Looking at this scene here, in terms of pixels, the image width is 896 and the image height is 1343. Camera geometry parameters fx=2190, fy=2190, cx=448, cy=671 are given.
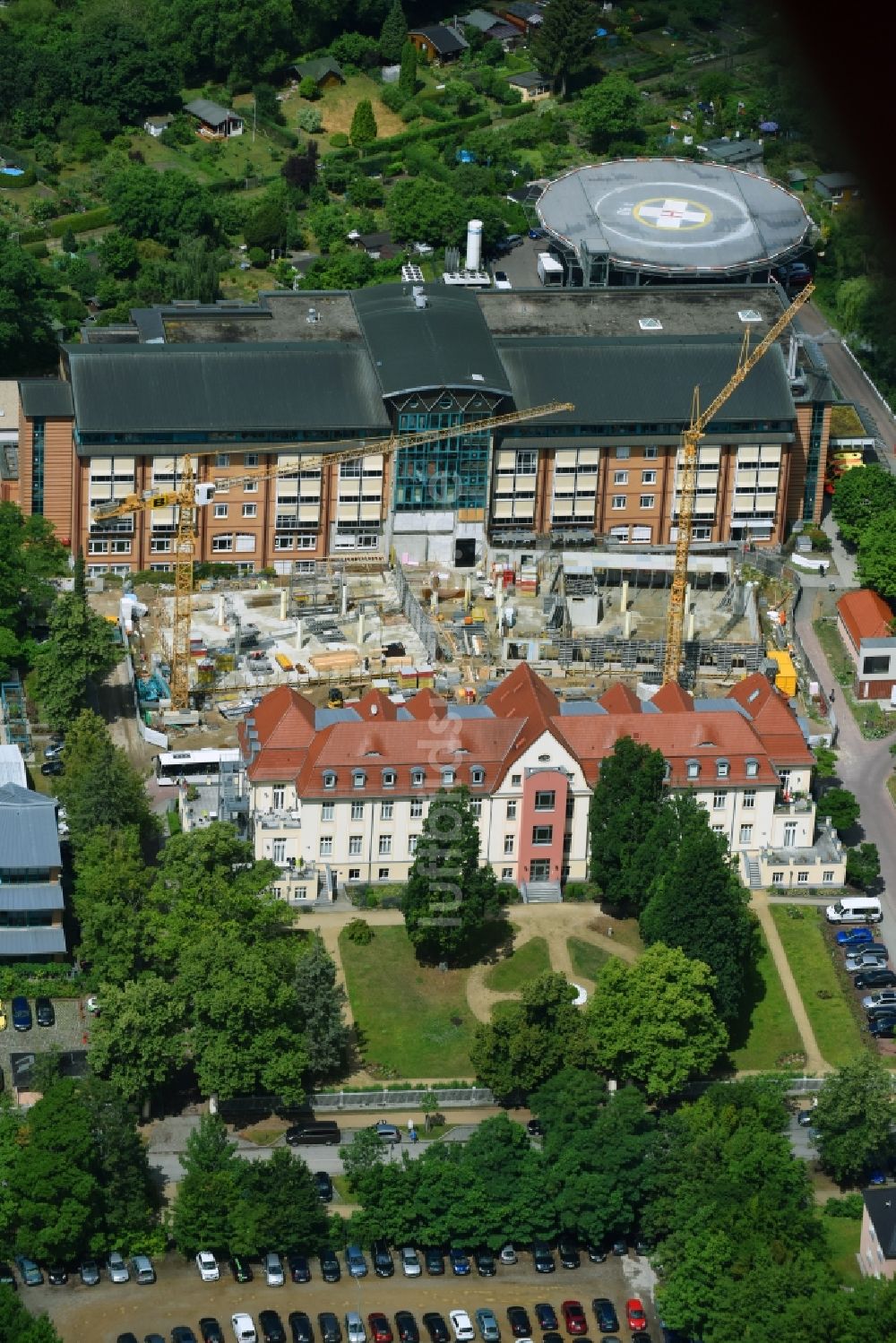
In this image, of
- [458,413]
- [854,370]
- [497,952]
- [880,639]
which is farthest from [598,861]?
[854,370]

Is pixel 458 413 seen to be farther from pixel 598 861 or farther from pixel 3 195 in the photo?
pixel 3 195

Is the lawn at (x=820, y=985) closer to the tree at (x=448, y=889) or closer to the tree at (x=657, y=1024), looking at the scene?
the tree at (x=657, y=1024)

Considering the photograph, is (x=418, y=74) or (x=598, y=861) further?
(x=418, y=74)

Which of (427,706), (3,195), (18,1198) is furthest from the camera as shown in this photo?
(3,195)

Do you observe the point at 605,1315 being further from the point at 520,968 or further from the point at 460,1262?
the point at 520,968

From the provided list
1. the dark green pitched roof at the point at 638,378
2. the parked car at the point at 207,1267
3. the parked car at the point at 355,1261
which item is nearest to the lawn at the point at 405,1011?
the parked car at the point at 355,1261

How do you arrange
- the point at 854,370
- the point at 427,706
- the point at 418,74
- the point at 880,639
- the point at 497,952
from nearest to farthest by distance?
the point at 497,952, the point at 427,706, the point at 880,639, the point at 854,370, the point at 418,74

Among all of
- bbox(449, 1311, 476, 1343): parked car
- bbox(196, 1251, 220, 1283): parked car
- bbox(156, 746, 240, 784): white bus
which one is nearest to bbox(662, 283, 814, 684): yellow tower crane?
bbox(156, 746, 240, 784): white bus
